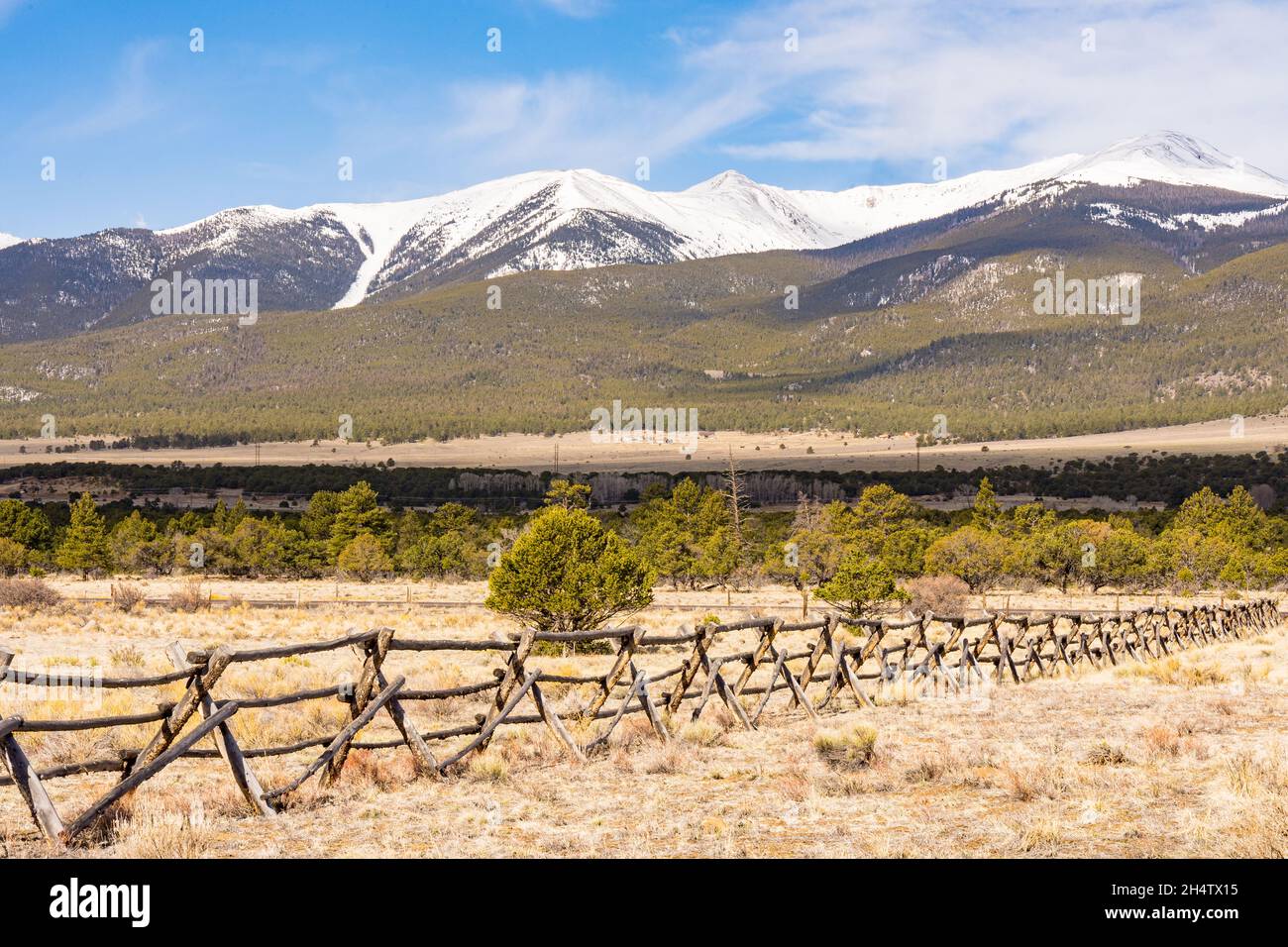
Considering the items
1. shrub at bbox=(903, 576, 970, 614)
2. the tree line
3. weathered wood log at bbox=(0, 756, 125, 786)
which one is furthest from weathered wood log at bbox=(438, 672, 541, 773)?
the tree line

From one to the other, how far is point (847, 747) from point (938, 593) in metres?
42.3

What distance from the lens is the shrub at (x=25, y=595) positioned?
40094mm

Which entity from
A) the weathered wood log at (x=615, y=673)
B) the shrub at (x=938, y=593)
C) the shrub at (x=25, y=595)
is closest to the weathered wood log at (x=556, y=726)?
the weathered wood log at (x=615, y=673)

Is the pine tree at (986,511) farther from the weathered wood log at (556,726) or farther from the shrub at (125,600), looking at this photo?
the weathered wood log at (556,726)

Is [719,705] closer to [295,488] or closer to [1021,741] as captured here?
[1021,741]

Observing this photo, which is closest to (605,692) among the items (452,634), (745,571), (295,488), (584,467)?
(452,634)

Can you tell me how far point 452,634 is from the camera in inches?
1442

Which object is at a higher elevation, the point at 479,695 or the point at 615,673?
the point at 615,673

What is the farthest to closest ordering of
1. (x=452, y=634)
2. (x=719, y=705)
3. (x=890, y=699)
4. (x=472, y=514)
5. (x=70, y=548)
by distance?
(x=472, y=514)
(x=70, y=548)
(x=452, y=634)
(x=890, y=699)
(x=719, y=705)

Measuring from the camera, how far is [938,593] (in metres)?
52.4

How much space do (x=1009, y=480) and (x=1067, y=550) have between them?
75.1 metres

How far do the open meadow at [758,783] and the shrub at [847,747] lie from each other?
0.07 feet

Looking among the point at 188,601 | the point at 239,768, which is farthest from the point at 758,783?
the point at 188,601

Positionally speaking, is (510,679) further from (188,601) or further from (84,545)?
(84,545)
